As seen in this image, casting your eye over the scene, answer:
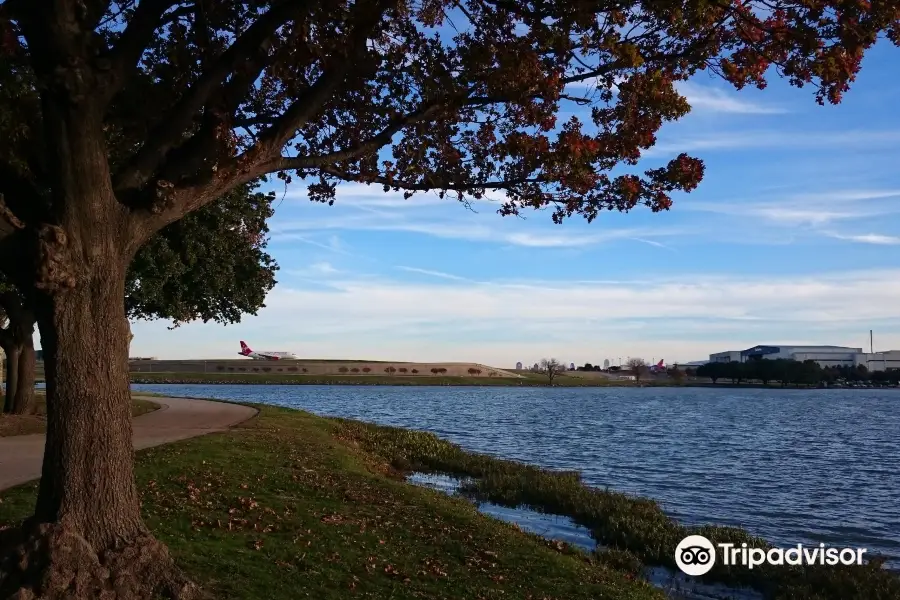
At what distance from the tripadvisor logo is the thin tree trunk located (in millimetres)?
8761

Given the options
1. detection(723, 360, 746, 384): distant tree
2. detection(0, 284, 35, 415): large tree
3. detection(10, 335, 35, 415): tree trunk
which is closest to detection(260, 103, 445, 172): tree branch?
detection(0, 284, 35, 415): large tree

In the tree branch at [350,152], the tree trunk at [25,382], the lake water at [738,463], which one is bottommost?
the lake water at [738,463]

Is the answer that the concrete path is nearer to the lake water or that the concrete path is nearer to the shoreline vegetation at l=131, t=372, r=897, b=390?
the lake water

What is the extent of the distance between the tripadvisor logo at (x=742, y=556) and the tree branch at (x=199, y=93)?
966 cm

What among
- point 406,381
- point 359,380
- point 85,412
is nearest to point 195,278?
point 85,412

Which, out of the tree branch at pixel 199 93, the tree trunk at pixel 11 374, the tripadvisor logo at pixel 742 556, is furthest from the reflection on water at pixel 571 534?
the tree trunk at pixel 11 374

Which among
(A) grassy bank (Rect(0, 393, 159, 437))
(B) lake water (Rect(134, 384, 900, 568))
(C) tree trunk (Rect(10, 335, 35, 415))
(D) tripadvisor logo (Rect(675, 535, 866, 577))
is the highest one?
(C) tree trunk (Rect(10, 335, 35, 415))

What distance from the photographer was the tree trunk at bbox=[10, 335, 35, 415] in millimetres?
25938

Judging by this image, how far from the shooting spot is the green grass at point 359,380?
141 metres

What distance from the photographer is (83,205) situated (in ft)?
22.6

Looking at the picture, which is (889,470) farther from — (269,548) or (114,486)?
(114,486)

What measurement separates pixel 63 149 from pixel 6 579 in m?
3.62

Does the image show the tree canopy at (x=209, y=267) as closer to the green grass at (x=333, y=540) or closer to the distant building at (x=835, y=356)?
the green grass at (x=333, y=540)

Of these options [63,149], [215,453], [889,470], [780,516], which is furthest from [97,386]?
[889,470]
